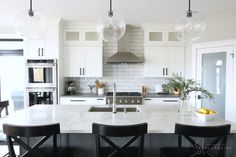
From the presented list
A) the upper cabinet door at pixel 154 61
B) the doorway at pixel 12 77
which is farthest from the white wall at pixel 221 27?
the doorway at pixel 12 77

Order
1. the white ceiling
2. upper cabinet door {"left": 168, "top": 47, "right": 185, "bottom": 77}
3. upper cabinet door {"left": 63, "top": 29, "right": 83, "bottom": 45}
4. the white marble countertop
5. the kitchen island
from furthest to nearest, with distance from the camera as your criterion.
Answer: upper cabinet door {"left": 168, "top": 47, "right": 185, "bottom": 77} → upper cabinet door {"left": 63, "top": 29, "right": 83, "bottom": 45} → the white ceiling → the kitchen island → the white marble countertop

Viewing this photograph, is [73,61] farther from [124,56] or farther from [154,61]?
[154,61]

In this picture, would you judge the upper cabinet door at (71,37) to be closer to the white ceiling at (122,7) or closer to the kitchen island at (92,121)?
the white ceiling at (122,7)

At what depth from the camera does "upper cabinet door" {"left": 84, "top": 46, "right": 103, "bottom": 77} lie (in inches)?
193

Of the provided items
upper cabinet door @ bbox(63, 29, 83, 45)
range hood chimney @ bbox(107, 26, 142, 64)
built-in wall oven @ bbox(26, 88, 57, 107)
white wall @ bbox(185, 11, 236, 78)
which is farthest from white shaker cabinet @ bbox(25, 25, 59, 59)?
white wall @ bbox(185, 11, 236, 78)

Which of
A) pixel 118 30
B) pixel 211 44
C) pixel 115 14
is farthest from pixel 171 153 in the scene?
pixel 211 44

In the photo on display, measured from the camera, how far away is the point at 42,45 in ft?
15.0

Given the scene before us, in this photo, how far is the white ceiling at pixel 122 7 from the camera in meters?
3.44

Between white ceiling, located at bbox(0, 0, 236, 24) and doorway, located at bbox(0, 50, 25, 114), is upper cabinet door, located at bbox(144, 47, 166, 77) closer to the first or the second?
white ceiling, located at bbox(0, 0, 236, 24)

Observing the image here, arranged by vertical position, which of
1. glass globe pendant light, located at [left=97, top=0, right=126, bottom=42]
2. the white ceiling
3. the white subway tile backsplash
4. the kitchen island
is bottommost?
the kitchen island

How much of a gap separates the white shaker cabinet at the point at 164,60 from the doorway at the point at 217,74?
0.51 m

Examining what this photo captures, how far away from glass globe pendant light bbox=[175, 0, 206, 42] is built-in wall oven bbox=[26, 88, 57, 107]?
2982 millimetres

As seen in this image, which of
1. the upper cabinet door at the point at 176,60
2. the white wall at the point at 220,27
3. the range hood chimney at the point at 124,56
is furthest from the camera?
the upper cabinet door at the point at 176,60

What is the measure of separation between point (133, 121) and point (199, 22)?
1495mm
